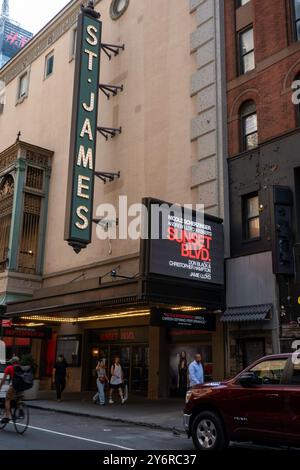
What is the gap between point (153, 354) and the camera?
20.4m

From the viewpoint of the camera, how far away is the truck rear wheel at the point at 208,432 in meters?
9.38

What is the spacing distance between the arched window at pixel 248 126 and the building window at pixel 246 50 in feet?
4.67

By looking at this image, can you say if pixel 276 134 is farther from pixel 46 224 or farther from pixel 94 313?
pixel 46 224

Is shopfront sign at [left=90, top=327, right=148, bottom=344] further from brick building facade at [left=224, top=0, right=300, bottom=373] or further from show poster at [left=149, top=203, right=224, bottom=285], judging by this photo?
show poster at [left=149, top=203, right=224, bottom=285]

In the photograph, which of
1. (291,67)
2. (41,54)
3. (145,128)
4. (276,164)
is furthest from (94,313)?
(41,54)

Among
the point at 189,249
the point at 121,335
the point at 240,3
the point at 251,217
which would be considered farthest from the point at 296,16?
the point at 121,335

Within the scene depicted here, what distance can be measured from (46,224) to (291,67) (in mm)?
15013

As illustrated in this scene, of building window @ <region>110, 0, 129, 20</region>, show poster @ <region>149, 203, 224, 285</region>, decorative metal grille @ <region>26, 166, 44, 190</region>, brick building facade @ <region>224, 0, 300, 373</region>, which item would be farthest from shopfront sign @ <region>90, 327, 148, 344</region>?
building window @ <region>110, 0, 129, 20</region>

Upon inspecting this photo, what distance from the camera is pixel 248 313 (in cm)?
1628

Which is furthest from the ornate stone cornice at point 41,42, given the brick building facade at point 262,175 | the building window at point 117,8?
the brick building facade at point 262,175

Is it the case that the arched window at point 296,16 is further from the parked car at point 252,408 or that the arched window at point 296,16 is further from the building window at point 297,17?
the parked car at point 252,408

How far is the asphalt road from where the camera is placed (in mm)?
10148

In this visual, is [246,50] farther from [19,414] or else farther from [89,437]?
[19,414]

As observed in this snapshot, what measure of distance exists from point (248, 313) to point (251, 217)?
11.4 ft
